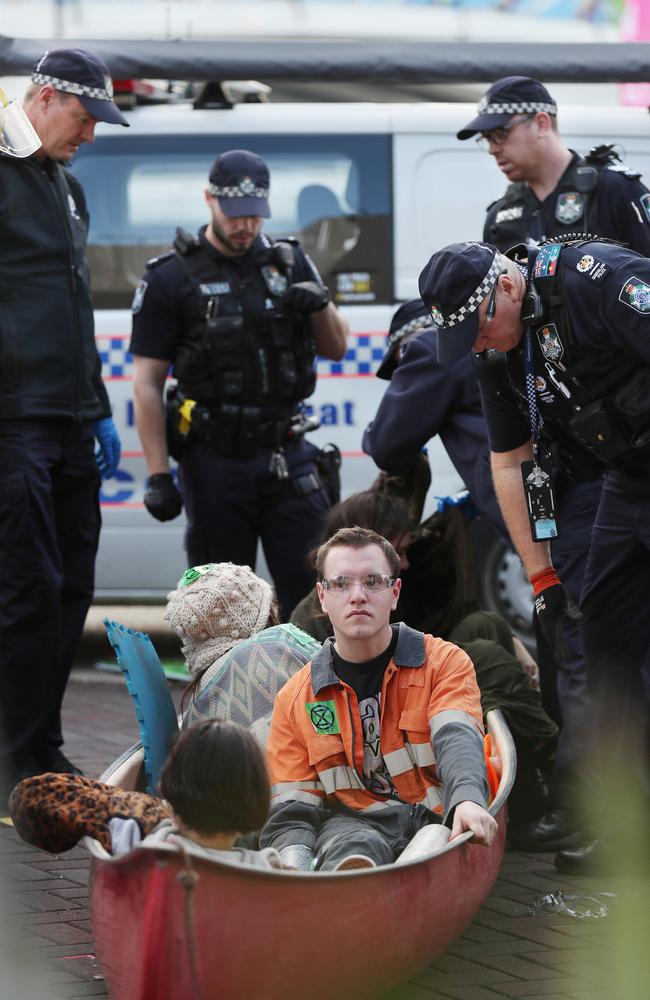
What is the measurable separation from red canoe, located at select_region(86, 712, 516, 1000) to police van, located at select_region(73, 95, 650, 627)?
4223mm

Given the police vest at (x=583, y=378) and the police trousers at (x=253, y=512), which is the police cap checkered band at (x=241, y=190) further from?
the police vest at (x=583, y=378)

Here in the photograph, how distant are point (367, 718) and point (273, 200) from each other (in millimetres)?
4069

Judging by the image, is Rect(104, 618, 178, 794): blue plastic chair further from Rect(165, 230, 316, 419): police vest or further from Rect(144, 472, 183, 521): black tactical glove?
Rect(165, 230, 316, 419): police vest

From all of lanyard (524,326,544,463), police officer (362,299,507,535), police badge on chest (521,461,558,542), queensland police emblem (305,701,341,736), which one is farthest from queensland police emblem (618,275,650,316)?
police officer (362,299,507,535)

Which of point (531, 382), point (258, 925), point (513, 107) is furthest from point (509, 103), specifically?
point (258, 925)

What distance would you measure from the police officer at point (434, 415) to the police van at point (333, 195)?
6.80 feet

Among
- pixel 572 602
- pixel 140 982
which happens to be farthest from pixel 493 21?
pixel 140 982

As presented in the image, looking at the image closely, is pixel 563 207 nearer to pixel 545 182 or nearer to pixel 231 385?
pixel 545 182

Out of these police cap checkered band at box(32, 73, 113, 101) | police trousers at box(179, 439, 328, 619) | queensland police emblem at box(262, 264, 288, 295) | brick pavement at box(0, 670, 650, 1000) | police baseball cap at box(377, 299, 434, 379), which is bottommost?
brick pavement at box(0, 670, 650, 1000)

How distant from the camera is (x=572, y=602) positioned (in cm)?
471

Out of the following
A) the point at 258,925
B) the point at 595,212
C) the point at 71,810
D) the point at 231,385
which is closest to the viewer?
the point at 258,925

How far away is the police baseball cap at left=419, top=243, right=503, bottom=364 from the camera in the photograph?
3973mm

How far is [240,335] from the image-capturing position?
596 cm

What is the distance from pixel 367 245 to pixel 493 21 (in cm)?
566
